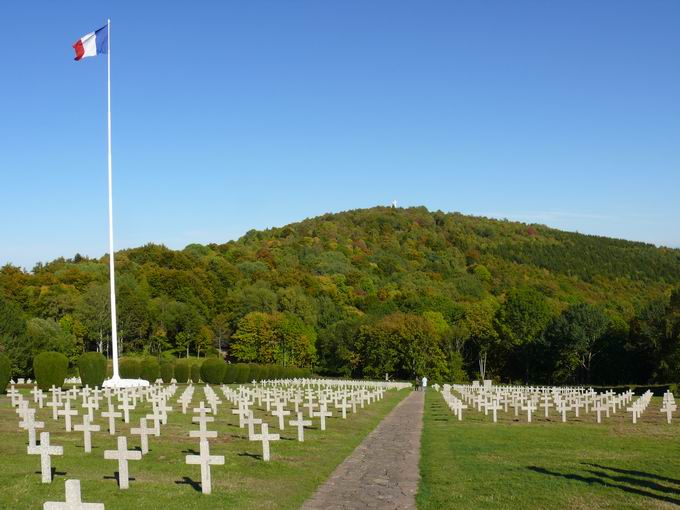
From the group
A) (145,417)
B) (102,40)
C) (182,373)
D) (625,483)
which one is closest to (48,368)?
(102,40)

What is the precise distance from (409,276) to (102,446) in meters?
122

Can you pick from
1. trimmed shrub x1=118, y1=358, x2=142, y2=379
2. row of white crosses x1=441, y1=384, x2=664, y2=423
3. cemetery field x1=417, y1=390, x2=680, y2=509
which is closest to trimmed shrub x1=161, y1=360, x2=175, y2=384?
trimmed shrub x1=118, y1=358, x2=142, y2=379

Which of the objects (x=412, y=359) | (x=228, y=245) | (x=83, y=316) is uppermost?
(x=228, y=245)

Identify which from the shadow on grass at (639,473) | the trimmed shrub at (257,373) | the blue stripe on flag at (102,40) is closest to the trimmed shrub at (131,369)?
the trimmed shrub at (257,373)

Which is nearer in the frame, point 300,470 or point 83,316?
point 300,470

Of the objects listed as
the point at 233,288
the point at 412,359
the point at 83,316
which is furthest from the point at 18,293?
the point at 412,359

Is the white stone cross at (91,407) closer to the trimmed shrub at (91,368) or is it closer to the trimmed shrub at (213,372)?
the trimmed shrub at (91,368)

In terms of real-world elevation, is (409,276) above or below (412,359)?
above

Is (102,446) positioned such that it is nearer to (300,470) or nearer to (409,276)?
(300,470)

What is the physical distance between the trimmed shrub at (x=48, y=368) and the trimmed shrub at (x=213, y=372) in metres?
20.7

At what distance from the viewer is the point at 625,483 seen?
43.4 feet

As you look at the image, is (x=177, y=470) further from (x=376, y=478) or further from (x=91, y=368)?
(x=91, y=368)

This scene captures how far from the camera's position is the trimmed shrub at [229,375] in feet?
203

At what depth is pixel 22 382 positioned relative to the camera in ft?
154
